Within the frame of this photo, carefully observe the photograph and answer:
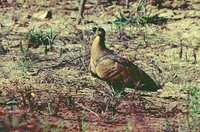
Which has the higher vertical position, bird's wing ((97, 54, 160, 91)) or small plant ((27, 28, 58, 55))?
bird's wing ((97, 54, 160, 91))

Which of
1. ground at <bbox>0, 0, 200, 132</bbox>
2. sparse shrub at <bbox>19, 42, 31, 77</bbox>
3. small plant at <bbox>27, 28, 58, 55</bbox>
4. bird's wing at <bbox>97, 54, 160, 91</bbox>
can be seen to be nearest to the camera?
ground at <bbox>0, 0, 200, 132</bbox>

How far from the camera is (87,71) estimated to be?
771 centimetres

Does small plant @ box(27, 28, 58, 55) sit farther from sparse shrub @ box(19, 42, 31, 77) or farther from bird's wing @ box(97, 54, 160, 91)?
bird's wing @ box(97, 54, 160, 91)

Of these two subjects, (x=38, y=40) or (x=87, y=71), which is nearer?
(x=87, y=71)

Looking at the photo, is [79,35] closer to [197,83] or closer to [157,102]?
[197,83]

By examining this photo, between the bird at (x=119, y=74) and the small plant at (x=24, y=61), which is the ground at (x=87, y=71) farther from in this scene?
the bird at (x=119, y=74)

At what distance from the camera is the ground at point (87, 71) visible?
5562 millimetres

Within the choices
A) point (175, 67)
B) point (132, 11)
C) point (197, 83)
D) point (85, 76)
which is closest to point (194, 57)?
point (175, 67)

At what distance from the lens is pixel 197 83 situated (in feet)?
24.1

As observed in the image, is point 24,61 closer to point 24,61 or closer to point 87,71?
point 24,61

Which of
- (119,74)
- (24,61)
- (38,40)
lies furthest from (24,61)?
(119,74)

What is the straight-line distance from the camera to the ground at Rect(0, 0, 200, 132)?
18.2ft

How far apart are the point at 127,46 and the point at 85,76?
170 centimetres

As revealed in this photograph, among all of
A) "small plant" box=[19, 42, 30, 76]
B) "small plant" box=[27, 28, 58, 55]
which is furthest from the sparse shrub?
"small plant" box=[27, 28, 58, 55]
